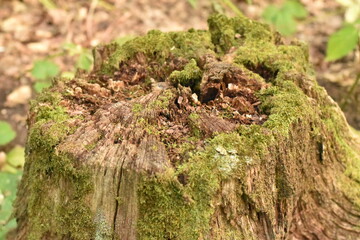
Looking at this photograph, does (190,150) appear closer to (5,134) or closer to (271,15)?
(5,134)

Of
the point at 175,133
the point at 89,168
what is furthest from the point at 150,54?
the point at 89,168

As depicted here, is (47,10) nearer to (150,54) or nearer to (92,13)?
(92,13)

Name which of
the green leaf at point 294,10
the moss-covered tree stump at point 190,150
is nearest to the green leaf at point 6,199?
the moss-covered tree stump at point 190,150

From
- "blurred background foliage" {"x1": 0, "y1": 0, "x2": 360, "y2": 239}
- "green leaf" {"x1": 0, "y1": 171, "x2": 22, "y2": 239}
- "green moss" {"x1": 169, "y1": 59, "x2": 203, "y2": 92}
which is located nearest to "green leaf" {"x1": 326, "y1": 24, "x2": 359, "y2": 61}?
"blurred background foliage" {"x1": 0, "y1": 0, "x2": 360, "y2": 239}

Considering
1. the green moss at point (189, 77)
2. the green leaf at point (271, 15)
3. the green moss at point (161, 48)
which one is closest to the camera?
the green moss at point (189, 77)

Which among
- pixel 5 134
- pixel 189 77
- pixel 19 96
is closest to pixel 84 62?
pixel 5 134

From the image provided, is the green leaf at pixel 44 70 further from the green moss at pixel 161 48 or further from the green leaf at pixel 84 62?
the green moss at pixel 161 48

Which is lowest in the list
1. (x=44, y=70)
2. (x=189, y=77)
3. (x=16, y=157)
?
(x=16, y=157)
